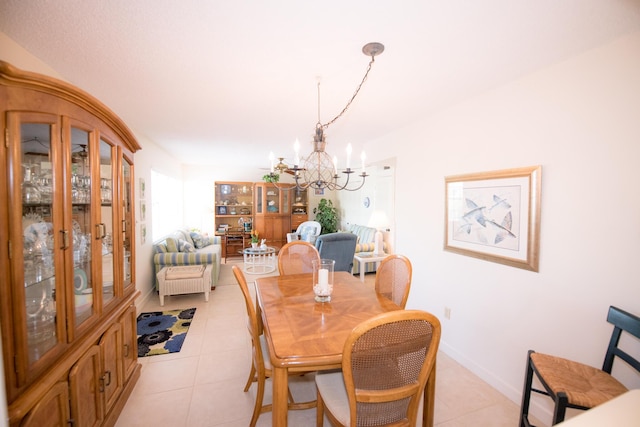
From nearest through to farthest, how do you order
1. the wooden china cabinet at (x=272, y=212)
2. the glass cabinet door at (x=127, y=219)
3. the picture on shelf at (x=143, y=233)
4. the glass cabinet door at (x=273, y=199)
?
the glass cabinet door at (x=127, y=219) < the picture on shelf at (x=143, y=233) < the wooden china cabinet at (x=272, y=212) < the glass cabinet door at (x=273, y=199)

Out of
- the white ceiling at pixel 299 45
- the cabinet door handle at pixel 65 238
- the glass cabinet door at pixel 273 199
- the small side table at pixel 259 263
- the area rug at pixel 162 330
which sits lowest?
the area rug at pixel 162 330

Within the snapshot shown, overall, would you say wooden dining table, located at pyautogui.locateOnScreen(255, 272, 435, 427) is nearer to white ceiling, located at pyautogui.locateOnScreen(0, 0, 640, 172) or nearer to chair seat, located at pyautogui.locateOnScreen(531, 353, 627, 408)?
chair seat, located at pyautogui.locateOnScreen(531, 353, 627, 408)

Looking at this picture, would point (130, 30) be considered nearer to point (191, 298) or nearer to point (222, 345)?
point (222, 345)

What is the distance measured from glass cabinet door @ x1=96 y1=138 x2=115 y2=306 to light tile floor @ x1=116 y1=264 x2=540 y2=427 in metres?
0.88

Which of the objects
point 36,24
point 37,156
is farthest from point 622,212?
point 36,24

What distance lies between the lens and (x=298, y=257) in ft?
8.54

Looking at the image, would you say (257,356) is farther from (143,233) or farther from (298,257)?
(143,233)

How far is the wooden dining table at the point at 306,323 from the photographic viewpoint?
1.16 meters

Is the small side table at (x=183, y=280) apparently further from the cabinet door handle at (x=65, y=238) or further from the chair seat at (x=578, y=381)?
the chair seat at (x=578, y=381)

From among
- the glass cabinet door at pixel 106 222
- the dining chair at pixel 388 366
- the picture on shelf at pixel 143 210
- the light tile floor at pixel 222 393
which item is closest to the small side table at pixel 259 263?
the picture on shelf at pixel 143 210

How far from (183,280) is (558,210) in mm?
4117

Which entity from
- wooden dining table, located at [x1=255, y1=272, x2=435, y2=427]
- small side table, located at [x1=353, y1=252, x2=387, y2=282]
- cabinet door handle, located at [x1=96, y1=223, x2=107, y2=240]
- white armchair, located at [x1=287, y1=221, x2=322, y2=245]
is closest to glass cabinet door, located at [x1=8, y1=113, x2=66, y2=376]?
cabinet door handle, located at [x1=96, y1=223, x2=107, y2=240]

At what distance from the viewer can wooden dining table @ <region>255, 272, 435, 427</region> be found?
1155 millimetres

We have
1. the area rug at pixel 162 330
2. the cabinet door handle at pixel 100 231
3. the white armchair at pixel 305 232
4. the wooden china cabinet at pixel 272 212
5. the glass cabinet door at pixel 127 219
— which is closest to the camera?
the cabinet door handle at pixel 100 231
